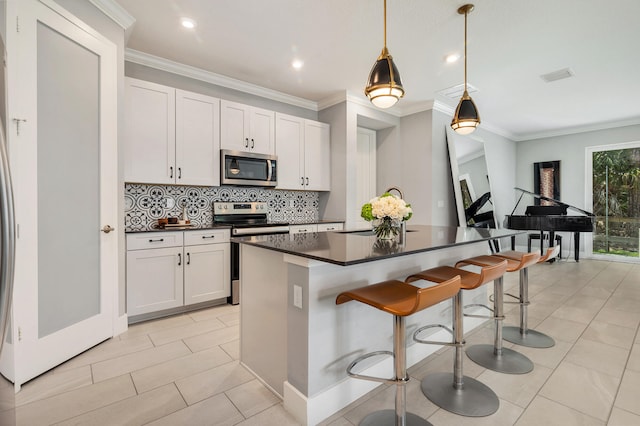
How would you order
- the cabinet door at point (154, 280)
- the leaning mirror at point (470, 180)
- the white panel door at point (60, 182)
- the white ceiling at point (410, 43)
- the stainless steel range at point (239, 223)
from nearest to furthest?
the white panel door at point (60, 182) → the white ceiling at point (410, 43) → the cabinet door at point (154, 280) → the stainless steel range at point (239, 223) → the leaning mirror at point (470, 180)

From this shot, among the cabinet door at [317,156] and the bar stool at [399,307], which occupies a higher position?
the cabinet door at [317,156]

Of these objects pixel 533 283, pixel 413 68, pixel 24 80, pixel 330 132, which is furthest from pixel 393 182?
pixel 24 80

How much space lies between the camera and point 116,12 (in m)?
2.63

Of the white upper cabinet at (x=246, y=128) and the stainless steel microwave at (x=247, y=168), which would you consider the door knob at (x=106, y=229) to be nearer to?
the stainless steel microwave at (x=247, y=168)

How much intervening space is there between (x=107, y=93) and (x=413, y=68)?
→ 3258 mm

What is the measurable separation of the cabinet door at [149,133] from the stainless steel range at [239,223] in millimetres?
806

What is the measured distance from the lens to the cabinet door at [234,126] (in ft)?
12.3

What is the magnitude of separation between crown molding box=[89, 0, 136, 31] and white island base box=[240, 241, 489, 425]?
231 cm

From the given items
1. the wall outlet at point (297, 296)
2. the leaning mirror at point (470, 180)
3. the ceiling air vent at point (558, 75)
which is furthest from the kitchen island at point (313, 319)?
the leaning mirror at point (470, 180)

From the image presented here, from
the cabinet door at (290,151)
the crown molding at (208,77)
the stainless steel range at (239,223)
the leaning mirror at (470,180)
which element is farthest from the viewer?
the leaning mirror at (470,180)

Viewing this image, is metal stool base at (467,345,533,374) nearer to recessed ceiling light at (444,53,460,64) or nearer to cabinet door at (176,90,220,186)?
recessed ceiling light at (444,53,460,64)

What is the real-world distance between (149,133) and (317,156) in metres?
2.31

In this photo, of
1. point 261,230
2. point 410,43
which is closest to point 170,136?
point 261,230

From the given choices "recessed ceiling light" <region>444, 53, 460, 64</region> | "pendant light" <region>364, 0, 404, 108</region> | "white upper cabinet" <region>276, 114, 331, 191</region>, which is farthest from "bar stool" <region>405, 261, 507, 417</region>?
"white upper cabinet" <region>276, 114, 331, 191</region>
